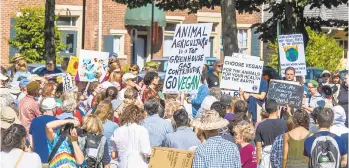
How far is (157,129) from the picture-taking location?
484 inches

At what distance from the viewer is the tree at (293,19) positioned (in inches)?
1019

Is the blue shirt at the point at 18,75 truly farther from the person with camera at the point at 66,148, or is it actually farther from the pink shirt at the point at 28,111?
the person with camera at the point at 66,148

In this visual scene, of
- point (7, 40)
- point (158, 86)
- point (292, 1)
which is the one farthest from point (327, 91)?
point (7, 40)

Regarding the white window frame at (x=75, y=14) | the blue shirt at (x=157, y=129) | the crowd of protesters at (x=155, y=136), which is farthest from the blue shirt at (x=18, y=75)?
the white window frame at (x=75, y=14)

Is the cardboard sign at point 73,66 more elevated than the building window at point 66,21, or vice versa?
the building window at point 66,21

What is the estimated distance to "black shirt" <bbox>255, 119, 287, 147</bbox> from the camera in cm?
1242

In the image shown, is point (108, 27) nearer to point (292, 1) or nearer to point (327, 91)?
point (292, 1)

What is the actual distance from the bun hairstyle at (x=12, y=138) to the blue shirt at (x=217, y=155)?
1.76 m

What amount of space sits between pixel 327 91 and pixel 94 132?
6600mm

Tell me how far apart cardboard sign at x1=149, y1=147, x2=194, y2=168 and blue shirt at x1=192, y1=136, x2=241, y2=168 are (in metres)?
0.46

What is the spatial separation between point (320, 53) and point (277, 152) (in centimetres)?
3043

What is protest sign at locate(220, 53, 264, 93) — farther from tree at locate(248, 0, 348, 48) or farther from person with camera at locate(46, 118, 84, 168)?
tree at locate(248, 0, 348, 48)

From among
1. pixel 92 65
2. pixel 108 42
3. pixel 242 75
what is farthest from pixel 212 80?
pixel 108 42

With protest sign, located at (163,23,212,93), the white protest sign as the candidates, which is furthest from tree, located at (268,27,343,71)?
protest sign, located at (163,23,212,93)
